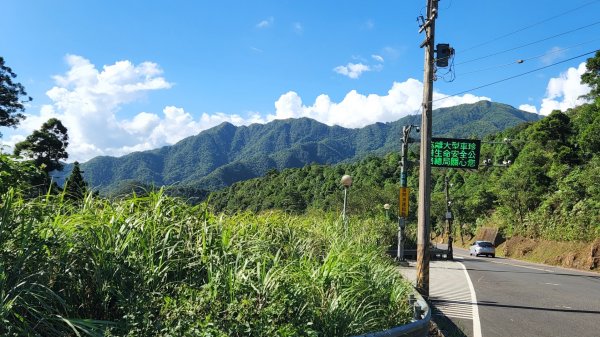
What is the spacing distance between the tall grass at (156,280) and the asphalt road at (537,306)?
14.2ft

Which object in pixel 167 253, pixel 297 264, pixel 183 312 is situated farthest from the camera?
pixel 297 264

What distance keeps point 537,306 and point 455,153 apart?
5380mm

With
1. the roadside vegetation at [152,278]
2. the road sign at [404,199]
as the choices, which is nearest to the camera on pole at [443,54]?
the road sign at [404,199]

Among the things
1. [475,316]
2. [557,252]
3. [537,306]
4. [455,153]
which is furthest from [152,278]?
[557,252]

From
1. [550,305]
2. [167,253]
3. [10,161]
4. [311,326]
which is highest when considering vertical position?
[10,161]

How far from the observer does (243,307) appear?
3709mm

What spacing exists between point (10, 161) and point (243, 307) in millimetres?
2440

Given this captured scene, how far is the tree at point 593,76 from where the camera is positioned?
40.7 meters

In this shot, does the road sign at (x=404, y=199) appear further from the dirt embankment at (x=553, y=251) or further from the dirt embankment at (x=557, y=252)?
the dirt embankment at (x=557, y=252)

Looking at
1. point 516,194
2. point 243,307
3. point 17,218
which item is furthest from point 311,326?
point 516,194

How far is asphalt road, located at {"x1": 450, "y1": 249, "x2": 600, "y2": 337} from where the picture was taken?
28.1 feet

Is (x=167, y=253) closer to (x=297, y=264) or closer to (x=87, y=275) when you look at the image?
(x=87, y=275)

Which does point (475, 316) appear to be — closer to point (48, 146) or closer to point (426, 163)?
point (426, 163)

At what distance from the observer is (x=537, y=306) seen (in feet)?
36.8
